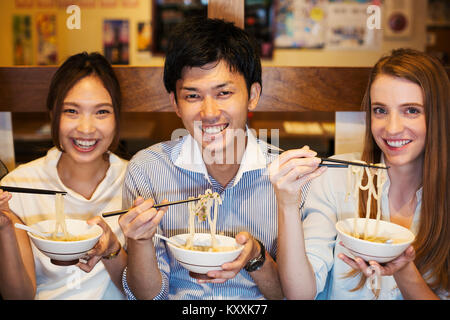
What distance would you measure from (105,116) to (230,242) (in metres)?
0.70

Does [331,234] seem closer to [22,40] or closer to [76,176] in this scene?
[76,176]

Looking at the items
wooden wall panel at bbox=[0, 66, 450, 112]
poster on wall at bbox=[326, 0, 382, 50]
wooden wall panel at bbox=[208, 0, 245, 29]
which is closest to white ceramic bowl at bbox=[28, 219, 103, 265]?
wooden wall panel at bbox=[0, 66, 450, 112]

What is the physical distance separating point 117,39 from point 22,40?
89 cm

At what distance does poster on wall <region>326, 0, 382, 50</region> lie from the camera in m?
3.87

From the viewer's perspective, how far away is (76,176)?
70.4 inches

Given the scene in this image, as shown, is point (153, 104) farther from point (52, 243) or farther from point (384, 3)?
point (384, 3)

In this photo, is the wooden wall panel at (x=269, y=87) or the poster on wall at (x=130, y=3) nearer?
the wooden wall panel at (x=269, y=87)

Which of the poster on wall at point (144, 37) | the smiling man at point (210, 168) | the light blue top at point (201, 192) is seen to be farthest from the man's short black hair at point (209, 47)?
the poster on wall at point (144, 37)

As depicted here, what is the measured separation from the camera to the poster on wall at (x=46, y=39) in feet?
13.5

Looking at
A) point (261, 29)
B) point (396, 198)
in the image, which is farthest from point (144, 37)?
point (396, 198)

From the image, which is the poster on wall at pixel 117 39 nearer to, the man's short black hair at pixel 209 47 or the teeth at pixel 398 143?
the man's short black hair at pixel 209 47

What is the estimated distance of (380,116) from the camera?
1.55 m

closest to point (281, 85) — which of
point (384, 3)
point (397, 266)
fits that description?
point (397, 266)

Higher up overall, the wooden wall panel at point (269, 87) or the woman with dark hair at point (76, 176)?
the wooden wall panel at point (269, 87)
